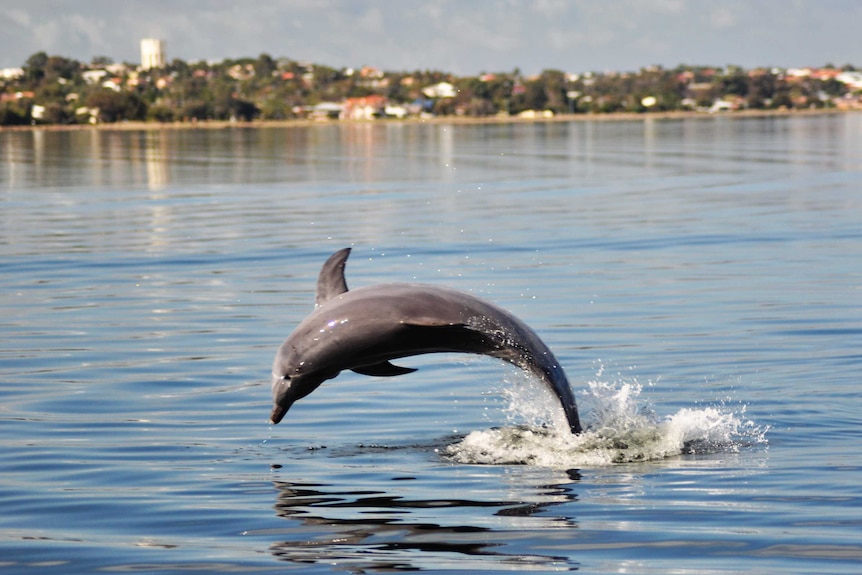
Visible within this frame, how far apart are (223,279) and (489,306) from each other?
15369 millimetres

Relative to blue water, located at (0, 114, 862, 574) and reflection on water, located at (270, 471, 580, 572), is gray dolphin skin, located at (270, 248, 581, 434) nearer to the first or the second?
reflection on water, located at (270, 471, 580, 572)

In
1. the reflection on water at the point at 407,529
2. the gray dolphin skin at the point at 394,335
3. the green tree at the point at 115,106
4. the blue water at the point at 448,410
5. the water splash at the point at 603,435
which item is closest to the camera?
the reflection on water at the point at 407,529

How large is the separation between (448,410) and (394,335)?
4.17m

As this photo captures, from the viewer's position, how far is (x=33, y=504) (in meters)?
10.8

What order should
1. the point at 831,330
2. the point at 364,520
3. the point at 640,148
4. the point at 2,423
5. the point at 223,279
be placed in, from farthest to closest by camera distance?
the point at 640,148
the point at 223,279
the point at 831,330
the point at 2,423
the point at 364,520

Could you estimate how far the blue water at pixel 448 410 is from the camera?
970 centimetres

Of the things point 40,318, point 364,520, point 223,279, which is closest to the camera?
point 364,520

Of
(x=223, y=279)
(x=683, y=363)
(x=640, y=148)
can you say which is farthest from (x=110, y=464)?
(x=640, y=148)

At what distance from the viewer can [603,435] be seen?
12719 mm

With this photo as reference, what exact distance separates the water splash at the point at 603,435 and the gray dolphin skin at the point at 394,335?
1.41 m

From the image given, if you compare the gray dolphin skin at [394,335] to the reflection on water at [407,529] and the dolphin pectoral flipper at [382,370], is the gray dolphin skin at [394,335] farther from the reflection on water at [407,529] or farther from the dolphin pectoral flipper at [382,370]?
the reflection on water at [407,529]

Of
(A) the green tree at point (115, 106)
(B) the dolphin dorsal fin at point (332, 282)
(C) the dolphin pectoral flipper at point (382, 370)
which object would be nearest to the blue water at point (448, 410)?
(C) the dolphin pectoral flipper at point (382, 370)

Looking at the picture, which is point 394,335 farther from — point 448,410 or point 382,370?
point 448,410

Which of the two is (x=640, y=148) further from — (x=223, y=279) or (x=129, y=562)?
(x=129, y=562)
